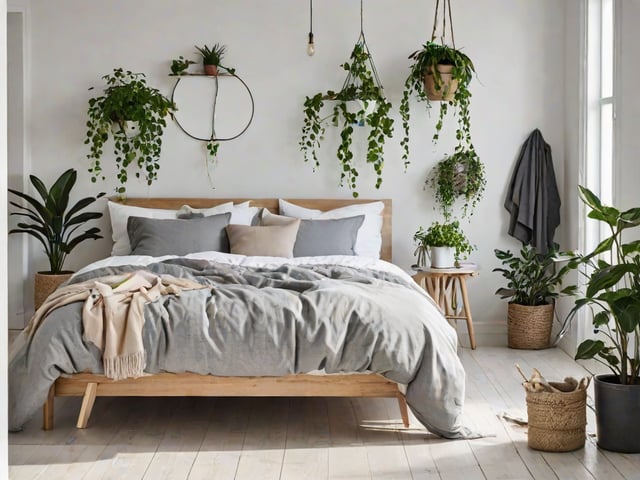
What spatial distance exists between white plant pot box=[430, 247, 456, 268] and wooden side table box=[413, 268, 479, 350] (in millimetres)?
36

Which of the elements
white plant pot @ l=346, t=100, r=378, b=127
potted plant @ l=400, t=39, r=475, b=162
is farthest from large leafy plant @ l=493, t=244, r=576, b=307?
white plant pot @ l=346, t=100, r=378, b=127

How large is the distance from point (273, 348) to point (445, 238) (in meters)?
2.38

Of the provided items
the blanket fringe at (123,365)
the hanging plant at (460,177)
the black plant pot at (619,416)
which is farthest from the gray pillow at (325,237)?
the black plant pot at (619,416)

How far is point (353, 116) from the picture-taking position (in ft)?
21.1

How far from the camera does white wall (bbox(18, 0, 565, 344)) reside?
21.7 feet

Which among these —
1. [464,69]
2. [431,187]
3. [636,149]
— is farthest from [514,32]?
[636,149]

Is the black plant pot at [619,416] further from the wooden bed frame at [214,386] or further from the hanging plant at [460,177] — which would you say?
the hanging plant at [460,177]

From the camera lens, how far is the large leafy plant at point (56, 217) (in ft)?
21.2

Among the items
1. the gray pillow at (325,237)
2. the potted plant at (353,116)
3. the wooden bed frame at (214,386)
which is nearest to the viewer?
the wooden bed frame at (214,386)

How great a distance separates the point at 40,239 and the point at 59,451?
2831 millimetres

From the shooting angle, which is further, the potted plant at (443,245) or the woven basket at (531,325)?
the woven basket at (531,325)

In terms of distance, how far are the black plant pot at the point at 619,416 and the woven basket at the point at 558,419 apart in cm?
9

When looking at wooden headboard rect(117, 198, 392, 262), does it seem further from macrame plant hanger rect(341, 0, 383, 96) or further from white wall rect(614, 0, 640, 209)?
white wall rect(614, 0, 640, 209)

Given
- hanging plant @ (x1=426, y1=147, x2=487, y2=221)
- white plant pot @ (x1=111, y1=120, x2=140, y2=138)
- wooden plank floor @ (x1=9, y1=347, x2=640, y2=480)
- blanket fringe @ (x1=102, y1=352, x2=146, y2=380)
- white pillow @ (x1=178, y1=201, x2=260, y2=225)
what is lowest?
wooden plank floor @ (x1=9, y1=347, x2=640, y2=480)
